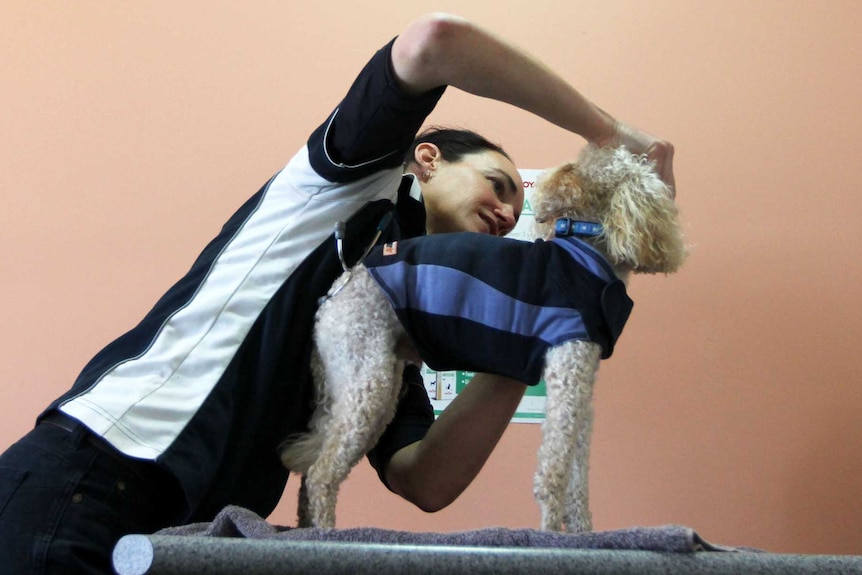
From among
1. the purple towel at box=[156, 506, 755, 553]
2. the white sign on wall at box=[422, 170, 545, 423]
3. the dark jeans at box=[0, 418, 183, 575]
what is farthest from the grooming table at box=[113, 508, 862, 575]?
the white sign on wall at box=[422, 170, 545, 423]

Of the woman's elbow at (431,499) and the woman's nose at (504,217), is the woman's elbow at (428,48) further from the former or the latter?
the woman's elbow at (431,499)

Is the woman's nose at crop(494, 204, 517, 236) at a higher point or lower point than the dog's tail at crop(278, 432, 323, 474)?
higher

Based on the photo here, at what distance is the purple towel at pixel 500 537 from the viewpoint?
15.6 inches

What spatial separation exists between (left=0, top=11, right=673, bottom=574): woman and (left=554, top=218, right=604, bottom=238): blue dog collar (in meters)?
0.08

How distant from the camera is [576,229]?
0.70 meters

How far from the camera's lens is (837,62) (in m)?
1.35

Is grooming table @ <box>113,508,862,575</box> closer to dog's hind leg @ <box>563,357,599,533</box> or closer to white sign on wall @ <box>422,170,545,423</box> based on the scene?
dog's hind leg @ <box>563,357,599,533</box>

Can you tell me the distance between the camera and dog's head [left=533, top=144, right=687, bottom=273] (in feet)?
2.25

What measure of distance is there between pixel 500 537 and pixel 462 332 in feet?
0.76

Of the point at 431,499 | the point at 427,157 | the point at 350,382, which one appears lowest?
the point at 431,499

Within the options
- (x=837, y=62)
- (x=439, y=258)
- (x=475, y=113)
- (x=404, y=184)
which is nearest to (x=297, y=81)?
(x=475, y=113)

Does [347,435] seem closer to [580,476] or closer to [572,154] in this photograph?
[580,476]

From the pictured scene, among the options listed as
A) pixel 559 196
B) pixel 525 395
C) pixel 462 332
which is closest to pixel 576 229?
pixel 559 196

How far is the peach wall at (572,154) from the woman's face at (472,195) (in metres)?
0.58
